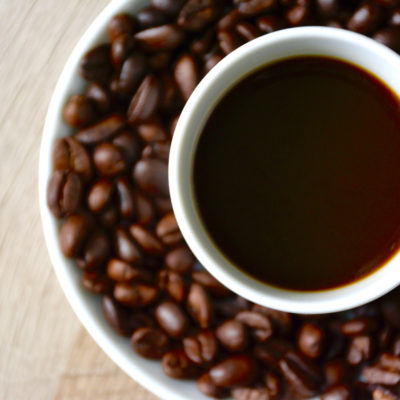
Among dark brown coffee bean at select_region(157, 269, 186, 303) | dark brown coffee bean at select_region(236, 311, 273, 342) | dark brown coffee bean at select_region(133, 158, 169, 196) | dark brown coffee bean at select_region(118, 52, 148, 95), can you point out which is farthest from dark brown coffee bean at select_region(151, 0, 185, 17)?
dark brown coffee bean at select_region(236, 311, 273, 342)

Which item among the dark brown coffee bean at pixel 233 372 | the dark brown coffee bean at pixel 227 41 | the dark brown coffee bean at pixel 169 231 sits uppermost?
the dark brown coffee bean at pixel 227 41

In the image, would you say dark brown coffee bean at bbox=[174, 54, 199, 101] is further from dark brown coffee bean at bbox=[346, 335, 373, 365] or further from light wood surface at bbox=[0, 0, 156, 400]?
dark brown coffee bean at bbox=[346, 335, 373, 365]

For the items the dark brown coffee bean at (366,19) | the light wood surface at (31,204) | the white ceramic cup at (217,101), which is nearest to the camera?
the white ceramic cup at (217,101)

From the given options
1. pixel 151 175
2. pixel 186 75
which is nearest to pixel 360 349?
pixel 151 175

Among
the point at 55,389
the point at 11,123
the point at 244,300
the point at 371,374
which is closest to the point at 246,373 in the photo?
the point at 244,300

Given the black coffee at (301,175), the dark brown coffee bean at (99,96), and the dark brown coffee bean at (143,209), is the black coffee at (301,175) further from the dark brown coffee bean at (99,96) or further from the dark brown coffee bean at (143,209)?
the dark brown coffee bean at (99,96)

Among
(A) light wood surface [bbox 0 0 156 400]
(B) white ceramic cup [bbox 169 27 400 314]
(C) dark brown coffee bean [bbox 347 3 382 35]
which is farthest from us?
(A) light wood surface [bbox 0 0 156 400]

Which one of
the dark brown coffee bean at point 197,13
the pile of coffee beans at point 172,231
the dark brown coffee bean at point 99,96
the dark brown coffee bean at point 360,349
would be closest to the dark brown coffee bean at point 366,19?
the pile of coffee beans at point 172,231
